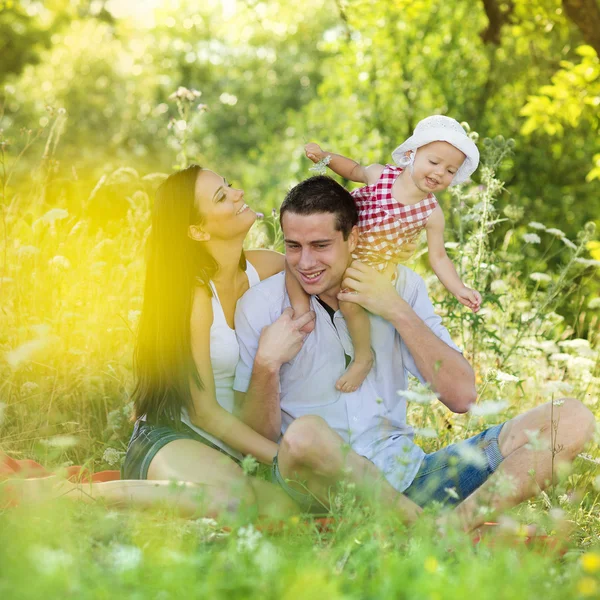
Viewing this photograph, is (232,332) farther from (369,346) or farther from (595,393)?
(595,393)

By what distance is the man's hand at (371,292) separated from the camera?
3570 millimetres

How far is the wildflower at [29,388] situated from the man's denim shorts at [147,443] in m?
0.80

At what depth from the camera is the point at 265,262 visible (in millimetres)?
4094

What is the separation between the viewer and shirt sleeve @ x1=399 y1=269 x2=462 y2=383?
3709 mm

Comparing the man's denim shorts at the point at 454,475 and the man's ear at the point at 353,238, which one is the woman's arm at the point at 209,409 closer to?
the man's denim shorts at the point at 454,475

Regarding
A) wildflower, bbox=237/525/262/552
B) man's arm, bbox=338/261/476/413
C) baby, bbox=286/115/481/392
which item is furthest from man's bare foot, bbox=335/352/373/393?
wildflower, bbox=237/525/262/552

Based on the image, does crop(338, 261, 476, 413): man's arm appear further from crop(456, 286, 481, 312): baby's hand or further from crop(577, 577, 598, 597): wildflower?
crop(577, 577, 598, 597): wildflower

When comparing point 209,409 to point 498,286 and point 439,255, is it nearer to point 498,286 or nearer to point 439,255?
point 439,255

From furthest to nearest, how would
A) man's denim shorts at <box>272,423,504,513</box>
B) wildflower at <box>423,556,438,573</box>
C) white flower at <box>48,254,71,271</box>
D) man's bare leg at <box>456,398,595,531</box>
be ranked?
white flower at <box>48,254,71,271</box> → man's denim shorts at <box>272,423,504,513</box> → man's bare leg at <box>456,398,595,531</box> → wildflower at <box>423,556,438,573</box>

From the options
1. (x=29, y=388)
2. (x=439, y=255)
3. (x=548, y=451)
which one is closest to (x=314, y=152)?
(x=439, y=255)

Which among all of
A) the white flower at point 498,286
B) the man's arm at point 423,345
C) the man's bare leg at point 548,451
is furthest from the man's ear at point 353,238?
the white flower at point 498,286

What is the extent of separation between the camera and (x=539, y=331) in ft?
17.6

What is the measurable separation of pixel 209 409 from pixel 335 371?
1.92ft

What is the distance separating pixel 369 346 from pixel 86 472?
1.40m
